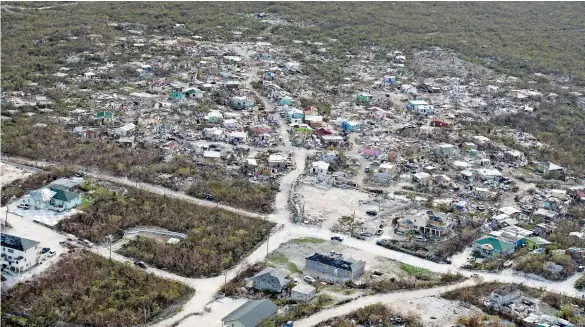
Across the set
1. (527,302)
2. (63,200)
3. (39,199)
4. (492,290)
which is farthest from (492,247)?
(39,199)

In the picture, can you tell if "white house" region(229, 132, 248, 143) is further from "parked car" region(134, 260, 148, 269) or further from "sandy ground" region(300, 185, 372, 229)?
"parked car" region(134, 260, 148, 269)

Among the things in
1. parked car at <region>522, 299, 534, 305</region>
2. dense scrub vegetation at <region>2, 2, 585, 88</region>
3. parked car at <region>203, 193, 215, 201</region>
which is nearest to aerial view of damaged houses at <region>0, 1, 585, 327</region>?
parked car at <region>522, 299, 534, 305</region>

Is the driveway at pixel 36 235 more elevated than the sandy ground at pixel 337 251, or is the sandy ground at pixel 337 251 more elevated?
the driveway at pixel 36 235

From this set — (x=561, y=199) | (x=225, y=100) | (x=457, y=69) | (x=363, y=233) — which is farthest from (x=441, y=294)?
(x=457, y=69)

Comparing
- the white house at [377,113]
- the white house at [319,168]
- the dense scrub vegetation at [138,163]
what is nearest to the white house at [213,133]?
the dense scrub vegetation at [138,163]

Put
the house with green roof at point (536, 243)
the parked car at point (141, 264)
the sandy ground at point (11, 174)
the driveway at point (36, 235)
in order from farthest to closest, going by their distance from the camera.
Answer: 1. the sandy ground at point (11, 174)
2. the house with green roof at point (536, 243)
3. the parked car at point (141, 264)
4. the driveway at point (36, 235)

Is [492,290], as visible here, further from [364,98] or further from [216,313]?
[364,98]

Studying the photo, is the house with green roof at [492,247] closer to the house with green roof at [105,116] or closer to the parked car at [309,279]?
the parked car at [309,279]
